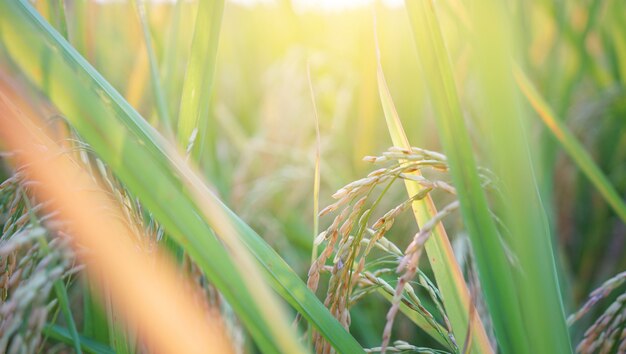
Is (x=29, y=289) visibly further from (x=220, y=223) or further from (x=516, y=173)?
(x=516, y=173)

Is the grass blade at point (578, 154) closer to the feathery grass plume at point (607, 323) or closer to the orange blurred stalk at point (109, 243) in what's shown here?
the feathery grass plume at point (607, 323)

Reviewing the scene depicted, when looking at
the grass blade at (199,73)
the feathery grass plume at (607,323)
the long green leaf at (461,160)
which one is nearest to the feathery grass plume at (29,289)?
the grass blade at (199,73)

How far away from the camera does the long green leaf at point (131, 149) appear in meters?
0.41

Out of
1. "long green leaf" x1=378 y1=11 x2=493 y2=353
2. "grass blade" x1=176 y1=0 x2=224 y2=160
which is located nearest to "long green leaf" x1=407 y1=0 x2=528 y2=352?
"long green leaf" x1=378 y1=11 x2=493 y2=353

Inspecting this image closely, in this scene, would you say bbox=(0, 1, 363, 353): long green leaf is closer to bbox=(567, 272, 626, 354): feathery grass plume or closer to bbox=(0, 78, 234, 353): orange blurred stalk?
bbox=(0, 78, 234, 353): orange blurred stalk

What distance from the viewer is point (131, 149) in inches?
16.3

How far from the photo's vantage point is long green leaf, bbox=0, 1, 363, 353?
408 millimetres

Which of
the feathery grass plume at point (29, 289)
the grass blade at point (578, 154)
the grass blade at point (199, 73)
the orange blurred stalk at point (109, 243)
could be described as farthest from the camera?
the grass blade at point (578, 154)

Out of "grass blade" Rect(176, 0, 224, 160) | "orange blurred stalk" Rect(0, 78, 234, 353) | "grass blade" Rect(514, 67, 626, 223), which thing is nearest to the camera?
"orange blurred stalk" Rect(0, 78, 234, 353)

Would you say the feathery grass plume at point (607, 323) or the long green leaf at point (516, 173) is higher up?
the long green leaf at point (516, 173)

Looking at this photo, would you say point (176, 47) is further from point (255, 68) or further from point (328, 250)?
point (255, 68)

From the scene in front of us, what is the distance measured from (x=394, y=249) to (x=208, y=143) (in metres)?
0.60

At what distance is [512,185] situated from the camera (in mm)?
411

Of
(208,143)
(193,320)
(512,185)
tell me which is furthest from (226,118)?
(512,185)
